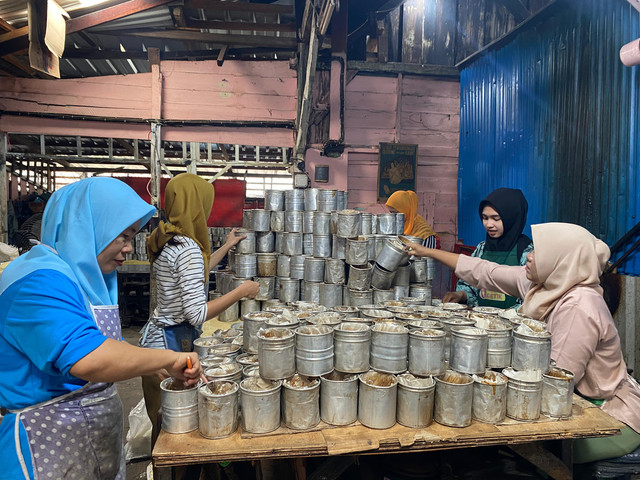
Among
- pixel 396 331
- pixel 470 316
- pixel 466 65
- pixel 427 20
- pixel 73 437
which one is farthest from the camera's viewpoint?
pixel 427 20

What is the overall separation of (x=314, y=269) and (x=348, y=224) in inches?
22.6

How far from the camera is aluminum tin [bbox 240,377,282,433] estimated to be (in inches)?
60.2

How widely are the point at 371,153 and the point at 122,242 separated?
19.3ft

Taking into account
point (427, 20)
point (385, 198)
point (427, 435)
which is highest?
point (427, 20)

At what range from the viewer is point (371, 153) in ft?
22.9

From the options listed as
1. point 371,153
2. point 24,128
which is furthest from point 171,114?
point 371,153

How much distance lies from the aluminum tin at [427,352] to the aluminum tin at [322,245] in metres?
2.15

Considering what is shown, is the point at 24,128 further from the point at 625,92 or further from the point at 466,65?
the point at 625,92

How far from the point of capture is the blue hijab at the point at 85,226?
4.46ft

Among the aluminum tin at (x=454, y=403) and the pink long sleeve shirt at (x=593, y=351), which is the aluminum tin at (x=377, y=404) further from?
the pink long sleeve shirt at (x=593, y=351)

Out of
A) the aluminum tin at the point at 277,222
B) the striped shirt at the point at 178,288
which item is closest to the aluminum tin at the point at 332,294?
the aluminum tin at the point at 277,222

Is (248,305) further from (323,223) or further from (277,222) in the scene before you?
(323,223)

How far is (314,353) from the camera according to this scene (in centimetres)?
164

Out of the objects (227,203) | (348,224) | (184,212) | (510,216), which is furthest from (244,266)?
(227,203)
